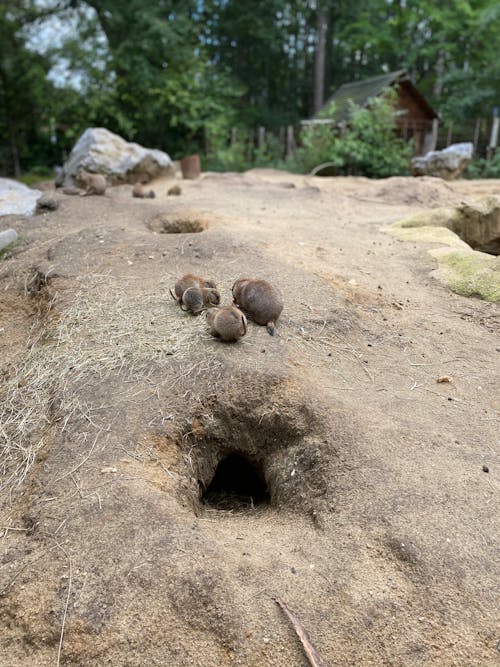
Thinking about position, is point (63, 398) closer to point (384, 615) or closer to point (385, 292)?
point (384, 615)

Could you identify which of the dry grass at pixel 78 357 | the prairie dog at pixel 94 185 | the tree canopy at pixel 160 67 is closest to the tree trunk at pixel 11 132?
the tree canopy at pixel 160 67

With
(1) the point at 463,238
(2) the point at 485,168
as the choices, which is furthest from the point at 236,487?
(2) the point at 485,168

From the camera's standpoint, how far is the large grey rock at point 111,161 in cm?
1159

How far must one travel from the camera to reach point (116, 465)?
311cm

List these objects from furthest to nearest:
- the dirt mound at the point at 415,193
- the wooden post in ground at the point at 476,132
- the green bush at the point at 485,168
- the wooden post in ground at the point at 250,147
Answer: the wooden post in ground at the point at 250,147 → the wooden post in ground at the point at 476,132 → the green bush at the point at 485,168 → the dirt mound at the point at 415,193

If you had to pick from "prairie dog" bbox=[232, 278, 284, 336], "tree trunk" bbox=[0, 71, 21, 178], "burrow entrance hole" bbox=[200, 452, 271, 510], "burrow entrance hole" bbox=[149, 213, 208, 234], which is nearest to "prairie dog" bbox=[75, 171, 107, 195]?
"burrow entrance hole" bbox=[149, 213, 208, 234]

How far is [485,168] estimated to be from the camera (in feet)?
53.7

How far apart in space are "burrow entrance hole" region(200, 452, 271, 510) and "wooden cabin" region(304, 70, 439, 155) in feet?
49.5

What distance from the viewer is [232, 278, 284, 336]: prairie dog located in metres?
4.09

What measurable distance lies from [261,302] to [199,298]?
519 millimetres

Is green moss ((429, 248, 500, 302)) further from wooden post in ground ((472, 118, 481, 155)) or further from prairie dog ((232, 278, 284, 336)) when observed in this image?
wooden post in ground ((472, 118, 481, 155))

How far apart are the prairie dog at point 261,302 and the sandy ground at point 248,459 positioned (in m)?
0.10

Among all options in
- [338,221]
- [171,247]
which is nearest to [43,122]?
[338,221]

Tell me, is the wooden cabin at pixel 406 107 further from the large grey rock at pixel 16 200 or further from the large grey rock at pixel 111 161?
the large grey rock at pixel 16 200
